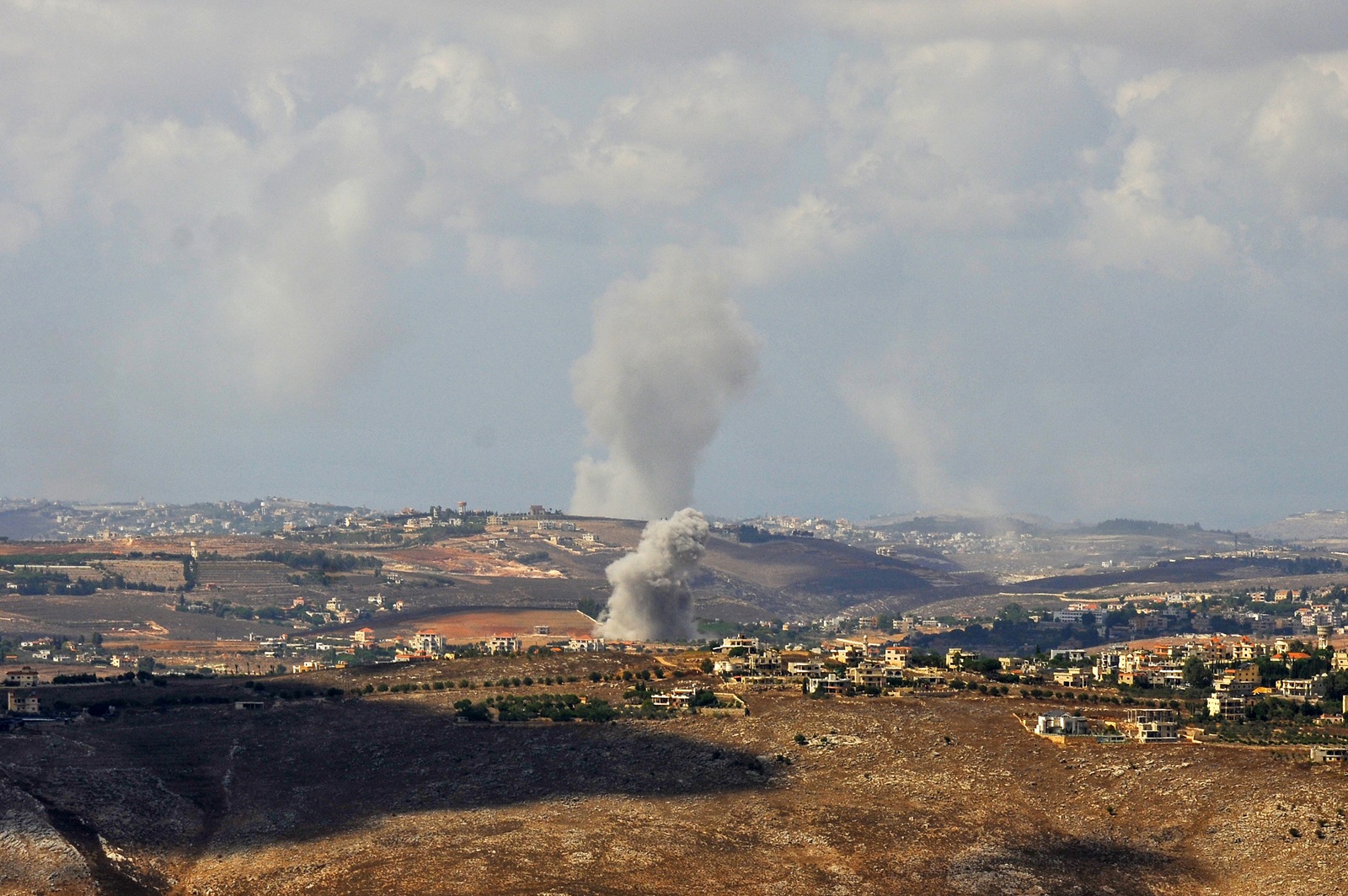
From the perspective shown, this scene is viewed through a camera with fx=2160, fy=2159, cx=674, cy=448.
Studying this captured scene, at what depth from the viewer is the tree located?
180250mm

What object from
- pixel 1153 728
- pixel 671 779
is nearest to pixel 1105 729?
pixel 1153 728

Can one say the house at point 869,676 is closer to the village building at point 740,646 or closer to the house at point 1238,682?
the village building at point 740,646

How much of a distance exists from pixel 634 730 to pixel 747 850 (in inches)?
1235

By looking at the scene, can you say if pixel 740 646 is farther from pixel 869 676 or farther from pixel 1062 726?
pixel 1062 726

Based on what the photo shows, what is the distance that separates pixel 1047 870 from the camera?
375 feet

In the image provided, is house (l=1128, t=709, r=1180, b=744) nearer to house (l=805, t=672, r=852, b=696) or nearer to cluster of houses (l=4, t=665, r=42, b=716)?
house (l=805, t=672, r=852, b=696)

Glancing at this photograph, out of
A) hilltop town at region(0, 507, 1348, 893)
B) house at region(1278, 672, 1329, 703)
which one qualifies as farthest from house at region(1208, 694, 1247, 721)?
house at region(1278, 672, 1329, 703)

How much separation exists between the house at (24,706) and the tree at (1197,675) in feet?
302

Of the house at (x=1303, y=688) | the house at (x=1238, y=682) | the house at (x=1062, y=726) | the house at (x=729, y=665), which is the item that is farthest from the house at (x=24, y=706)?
the house at (x=1303, y=688)

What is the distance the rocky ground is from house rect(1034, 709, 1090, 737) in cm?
193

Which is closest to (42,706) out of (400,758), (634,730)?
(400,758)

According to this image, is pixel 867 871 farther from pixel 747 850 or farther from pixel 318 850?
pixel 318 850

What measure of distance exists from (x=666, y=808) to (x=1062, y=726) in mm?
30229

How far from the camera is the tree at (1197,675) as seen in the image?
180250mm
